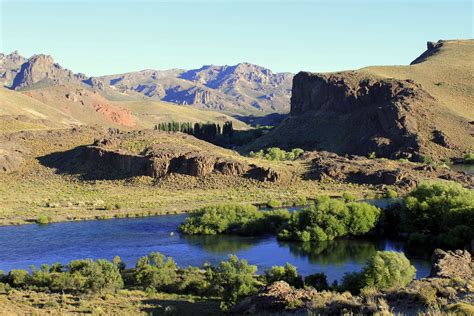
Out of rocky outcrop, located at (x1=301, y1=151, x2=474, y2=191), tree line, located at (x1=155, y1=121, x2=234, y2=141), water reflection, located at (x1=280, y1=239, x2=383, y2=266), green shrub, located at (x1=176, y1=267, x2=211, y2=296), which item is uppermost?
tree line, located at (x1=155, y1=121, x2=234, y2=141)

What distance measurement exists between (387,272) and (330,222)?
19585 millimetres

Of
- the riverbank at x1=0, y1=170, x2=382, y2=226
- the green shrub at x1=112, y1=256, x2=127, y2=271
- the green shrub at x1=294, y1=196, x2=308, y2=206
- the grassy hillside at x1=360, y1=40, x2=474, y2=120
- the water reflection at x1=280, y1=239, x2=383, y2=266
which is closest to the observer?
the green shrub at x1=112, y1=256, x2=127, y2=271

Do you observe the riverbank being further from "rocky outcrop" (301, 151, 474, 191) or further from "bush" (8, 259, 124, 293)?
"bush" (8, 259, 124, 293)

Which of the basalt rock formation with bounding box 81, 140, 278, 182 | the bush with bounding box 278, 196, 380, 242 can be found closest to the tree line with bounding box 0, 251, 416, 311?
the bush with bounding box 278, 196, 380, 242

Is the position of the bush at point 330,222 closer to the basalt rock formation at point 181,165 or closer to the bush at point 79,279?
the bush at point 79,279

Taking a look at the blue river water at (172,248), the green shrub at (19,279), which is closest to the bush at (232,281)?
the blue river water at (172,248)

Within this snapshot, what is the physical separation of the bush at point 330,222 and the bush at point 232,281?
44.9 ft

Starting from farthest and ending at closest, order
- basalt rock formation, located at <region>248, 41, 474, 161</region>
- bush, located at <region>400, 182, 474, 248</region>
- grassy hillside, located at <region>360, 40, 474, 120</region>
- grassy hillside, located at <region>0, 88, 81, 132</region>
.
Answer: grassy hillside, located at <region>0, 88, 81, 132</region>
grassy hillside, located at <region>360, 40, 474, 120</region>
basalt rock formation, located at <region>248, 41, 474, 161</region>
bush, located at <region>400, 182, 474, 248</region>

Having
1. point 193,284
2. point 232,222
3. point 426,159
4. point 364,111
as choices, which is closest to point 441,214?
point 232,222

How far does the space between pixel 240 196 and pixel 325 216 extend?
25.6 meters

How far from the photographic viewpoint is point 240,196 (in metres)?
80.1

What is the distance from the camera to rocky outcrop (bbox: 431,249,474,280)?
30020 millimetres

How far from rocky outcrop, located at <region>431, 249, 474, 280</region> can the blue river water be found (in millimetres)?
6693

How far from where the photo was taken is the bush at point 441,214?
156 ft
